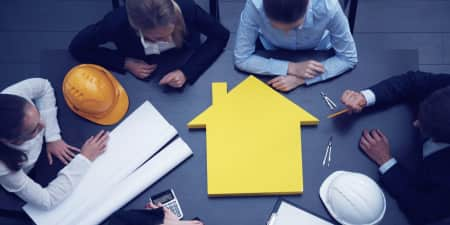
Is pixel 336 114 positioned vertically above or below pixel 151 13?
below

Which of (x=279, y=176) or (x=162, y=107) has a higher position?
(x=162, y=107)

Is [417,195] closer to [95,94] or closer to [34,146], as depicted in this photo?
[95,94]

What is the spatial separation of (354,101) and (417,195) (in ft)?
1.02

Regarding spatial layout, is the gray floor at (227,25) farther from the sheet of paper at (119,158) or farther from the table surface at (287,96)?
the sheet of paper at (119,158)

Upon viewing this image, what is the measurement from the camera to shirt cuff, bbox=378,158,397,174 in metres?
1.35

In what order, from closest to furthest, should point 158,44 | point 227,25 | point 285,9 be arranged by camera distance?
point 285,9, point 158,44, point 227,25

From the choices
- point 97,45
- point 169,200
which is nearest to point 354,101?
point 169,200

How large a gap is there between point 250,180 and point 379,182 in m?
0.36

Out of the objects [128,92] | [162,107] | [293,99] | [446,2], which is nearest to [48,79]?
[128,92]

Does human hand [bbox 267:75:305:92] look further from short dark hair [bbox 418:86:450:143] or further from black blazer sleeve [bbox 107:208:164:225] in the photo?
black blazer sleeve [bbox 107:208:164:225]

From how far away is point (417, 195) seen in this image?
133cm

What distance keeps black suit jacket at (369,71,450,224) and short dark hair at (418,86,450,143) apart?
3.6 inches

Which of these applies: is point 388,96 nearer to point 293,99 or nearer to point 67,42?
point 293,99

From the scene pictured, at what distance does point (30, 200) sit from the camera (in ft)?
4.50
